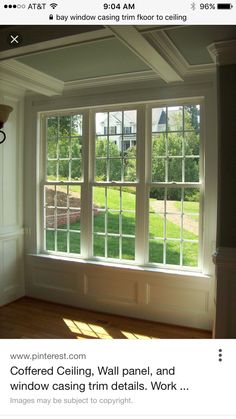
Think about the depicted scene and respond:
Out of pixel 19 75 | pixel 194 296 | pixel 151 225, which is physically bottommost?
pixel 194 296

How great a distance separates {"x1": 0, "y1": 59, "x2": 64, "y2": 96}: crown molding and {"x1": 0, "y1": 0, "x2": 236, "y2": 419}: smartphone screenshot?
0.01 metres

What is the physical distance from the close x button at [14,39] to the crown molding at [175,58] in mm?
681

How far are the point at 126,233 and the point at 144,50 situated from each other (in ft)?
4.71

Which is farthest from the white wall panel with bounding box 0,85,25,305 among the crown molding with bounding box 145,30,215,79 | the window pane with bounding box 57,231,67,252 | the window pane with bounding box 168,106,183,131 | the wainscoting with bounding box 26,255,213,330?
the crown molding with bounding box 145,30,215,79

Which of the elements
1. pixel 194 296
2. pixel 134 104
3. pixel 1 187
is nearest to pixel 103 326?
pixel 194 296

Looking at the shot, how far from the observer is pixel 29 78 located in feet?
7.84

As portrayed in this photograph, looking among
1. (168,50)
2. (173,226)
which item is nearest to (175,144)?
(173,226)

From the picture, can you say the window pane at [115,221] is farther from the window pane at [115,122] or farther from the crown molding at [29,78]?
the crown molding at [29,78]

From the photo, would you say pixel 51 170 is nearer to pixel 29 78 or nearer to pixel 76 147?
pixel 76 147

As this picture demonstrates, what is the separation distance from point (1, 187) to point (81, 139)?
2.70 feet
